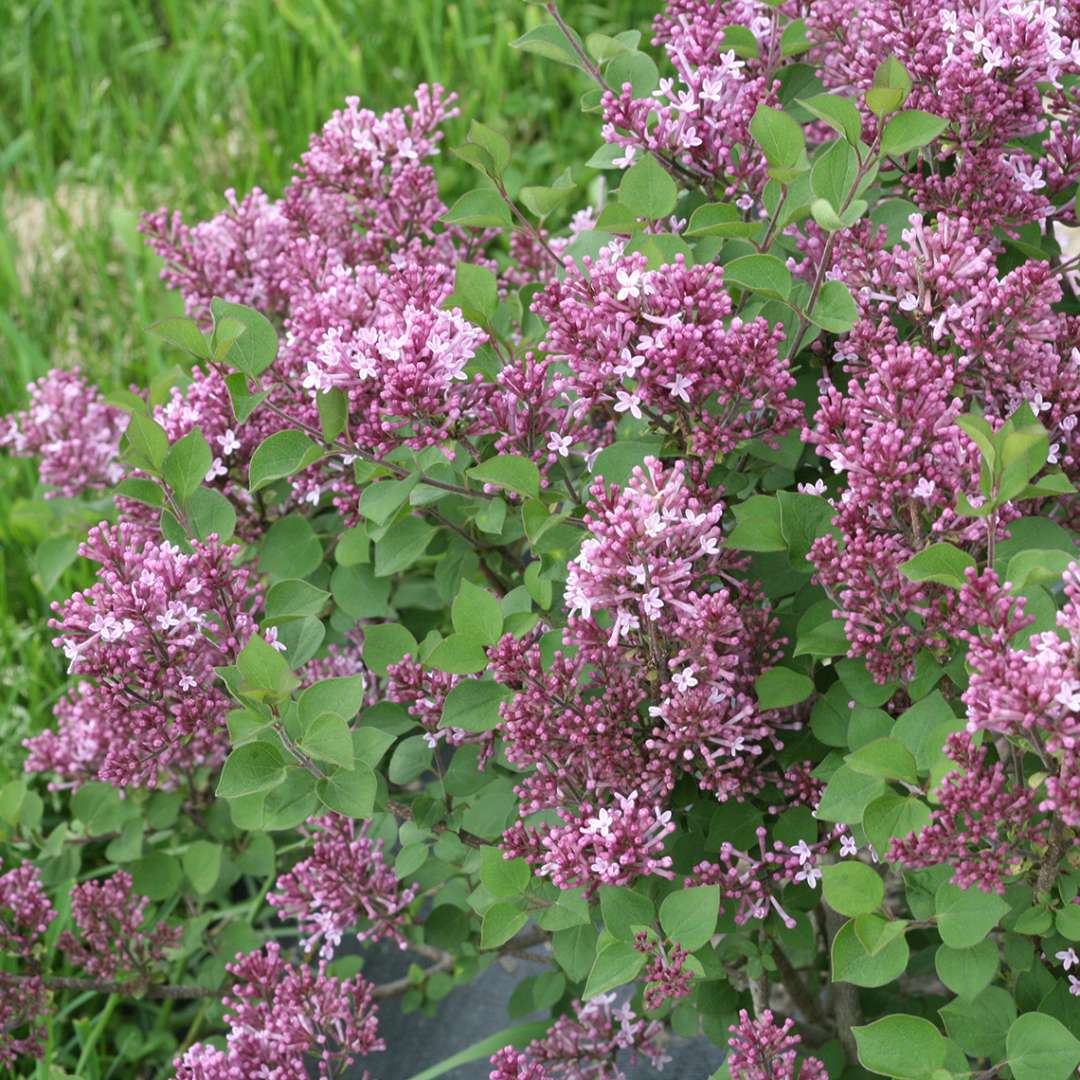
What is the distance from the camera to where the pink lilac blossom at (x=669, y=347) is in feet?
5.20

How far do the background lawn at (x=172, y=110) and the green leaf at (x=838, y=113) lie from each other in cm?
272

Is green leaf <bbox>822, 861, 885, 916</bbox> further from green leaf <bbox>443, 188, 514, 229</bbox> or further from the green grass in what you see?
the green grass

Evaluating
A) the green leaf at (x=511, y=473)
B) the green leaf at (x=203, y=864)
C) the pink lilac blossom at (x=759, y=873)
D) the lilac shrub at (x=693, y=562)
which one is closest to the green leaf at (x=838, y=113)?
the lilac shrub at (x=693, y=562)

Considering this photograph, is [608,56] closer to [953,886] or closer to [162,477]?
[162,477]

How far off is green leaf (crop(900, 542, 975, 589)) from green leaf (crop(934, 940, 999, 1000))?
1.35 feet

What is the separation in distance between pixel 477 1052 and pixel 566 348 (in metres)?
1.23

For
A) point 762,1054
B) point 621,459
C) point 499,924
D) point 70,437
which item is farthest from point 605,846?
point 70,437

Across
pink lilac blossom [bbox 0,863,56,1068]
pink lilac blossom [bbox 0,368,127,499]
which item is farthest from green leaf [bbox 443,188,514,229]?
pink lilac blossom [bbox 0,863,56,1068]

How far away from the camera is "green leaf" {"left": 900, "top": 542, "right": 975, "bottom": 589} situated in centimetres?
142

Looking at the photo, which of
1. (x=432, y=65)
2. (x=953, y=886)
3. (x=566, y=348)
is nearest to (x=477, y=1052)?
(x=953, y=886)

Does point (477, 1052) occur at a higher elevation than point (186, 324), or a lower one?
lower

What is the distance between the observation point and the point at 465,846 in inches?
77.2

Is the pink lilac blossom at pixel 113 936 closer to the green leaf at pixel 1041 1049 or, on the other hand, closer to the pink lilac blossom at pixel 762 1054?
the pink lilac blossom at pixel 762 1054

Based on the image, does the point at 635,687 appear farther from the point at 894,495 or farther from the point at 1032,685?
the point at 1032,685
